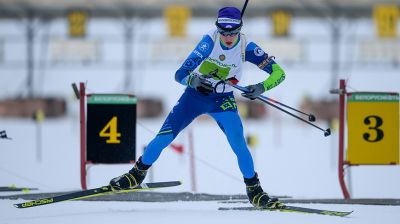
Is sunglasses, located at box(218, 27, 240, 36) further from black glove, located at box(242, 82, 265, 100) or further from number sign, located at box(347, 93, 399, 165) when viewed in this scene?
number sign, located at box(347, 93, 399, 165)

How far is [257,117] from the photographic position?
38562mm

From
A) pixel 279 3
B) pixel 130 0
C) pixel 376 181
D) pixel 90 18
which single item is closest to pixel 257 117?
pixel 279 3

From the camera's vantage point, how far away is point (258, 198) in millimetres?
7965

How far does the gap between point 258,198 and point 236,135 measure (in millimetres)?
725

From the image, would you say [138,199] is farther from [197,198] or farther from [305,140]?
[305,140]

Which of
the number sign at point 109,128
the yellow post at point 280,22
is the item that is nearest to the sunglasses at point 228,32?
the number sign at point 109,128

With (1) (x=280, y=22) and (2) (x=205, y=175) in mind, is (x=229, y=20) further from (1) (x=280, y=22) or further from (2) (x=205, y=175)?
(1) (x=280, y=22)

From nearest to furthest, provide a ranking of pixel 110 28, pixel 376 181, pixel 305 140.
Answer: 1. pixel 376 181
2. pixel 305 140
3. pixel 110 28

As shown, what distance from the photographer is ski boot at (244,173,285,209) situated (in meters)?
7.96

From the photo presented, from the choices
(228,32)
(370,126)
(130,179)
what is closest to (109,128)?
(130,179)

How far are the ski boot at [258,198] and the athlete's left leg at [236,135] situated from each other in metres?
0.12

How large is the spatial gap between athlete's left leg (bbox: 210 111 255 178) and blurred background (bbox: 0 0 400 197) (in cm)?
127

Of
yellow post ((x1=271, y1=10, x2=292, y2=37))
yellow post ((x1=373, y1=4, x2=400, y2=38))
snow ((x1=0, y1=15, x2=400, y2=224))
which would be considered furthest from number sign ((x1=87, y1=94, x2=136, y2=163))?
yellow post ((x1=271, y1=10, x2=292, y2=37))

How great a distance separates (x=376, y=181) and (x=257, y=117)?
80.7ft
